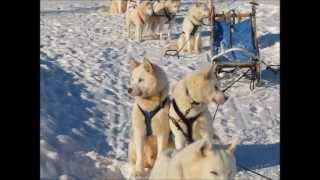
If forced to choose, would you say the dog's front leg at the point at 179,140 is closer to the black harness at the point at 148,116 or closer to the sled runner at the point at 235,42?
the black harness at the point at 148,116

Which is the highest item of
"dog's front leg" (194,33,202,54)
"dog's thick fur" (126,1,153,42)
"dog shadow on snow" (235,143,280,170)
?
"dog's thick fur" (126,1,153,42)

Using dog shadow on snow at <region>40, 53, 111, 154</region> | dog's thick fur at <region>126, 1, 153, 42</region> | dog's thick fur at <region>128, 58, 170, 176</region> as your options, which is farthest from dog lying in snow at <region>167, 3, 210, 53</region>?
dog's thick fur at <region>128, 58, 170, 176</region>

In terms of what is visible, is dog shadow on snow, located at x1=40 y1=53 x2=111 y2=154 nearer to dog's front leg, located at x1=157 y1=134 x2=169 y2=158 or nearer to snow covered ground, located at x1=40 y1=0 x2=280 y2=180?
snow covered ground, located at x1=40 y1=0 x2=280 y2=180

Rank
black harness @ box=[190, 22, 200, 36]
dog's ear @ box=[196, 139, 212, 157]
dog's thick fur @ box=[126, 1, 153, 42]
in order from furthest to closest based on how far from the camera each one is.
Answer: dog's thick fur @ box=[126, 1, 153, 42] → black harness @ box=[190, 22, 200, 36] → dog's ear @ box=[196, 139, 212, 157]

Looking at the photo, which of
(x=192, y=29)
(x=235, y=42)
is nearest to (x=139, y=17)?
(x=192, y=29)

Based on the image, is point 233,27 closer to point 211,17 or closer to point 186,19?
point 211,17

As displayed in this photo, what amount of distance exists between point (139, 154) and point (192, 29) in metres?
3.00

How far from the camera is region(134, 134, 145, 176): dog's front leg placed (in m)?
4.77

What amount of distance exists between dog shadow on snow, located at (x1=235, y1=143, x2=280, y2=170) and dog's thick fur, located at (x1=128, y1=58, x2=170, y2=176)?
63cm

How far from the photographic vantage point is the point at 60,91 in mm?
6012
